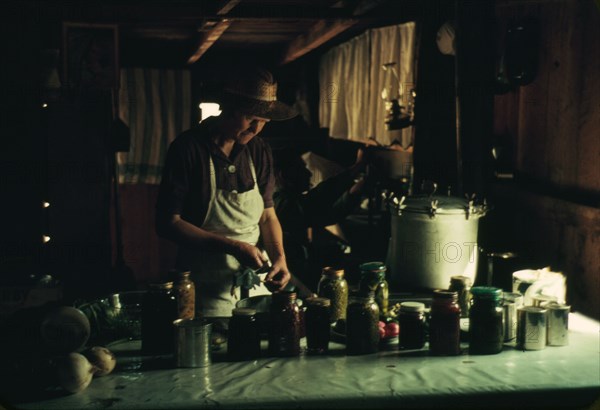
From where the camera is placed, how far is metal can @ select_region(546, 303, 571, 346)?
315cm

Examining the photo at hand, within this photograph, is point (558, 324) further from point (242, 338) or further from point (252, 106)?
point (252, 106)

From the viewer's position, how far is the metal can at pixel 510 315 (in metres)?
3.21

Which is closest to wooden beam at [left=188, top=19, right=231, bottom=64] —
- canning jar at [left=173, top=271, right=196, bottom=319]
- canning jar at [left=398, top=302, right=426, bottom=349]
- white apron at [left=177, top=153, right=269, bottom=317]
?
white apron at [left=177, top=153, right=269, bottom=317]

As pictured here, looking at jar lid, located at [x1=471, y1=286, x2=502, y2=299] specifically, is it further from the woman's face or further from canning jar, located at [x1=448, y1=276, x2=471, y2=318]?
the woman's face

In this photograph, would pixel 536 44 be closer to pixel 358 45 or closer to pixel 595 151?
pixel 595 151

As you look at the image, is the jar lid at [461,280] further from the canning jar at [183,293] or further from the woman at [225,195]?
the canning jar at [183,293]

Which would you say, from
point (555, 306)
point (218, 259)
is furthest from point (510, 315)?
point (218, 259)

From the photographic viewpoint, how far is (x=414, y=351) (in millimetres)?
3080

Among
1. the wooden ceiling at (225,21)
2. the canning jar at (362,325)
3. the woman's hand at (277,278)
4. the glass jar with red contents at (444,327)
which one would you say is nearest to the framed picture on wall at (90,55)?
the wooden ceiling at (225,21)

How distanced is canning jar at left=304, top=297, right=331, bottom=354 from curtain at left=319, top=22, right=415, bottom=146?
14.2 feet

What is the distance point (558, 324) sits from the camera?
10.4 feet

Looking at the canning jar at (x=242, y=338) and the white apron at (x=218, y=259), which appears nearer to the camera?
the canning jar at (x=242, y=338)

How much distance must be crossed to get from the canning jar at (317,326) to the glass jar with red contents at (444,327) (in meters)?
0.49

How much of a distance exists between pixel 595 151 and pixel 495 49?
4.70 feet
